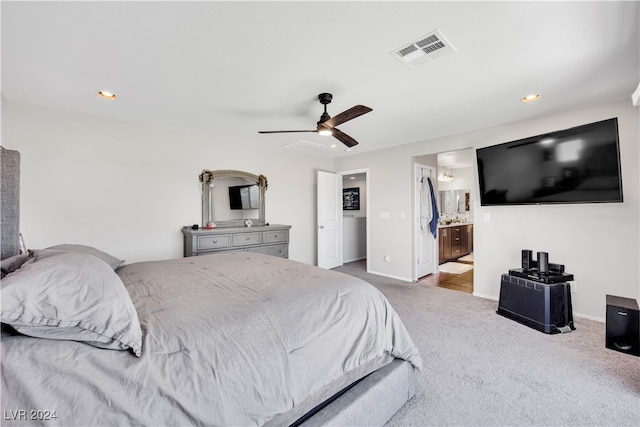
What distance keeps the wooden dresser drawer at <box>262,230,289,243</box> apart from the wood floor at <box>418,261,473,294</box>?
2.48 m

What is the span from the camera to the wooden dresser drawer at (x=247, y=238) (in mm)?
3938

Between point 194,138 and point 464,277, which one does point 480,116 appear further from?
point 194,138

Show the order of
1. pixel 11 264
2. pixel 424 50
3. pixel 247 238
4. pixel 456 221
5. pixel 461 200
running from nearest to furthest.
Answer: pixel 11 264 < pixel 424 50 < pixel 247 238 < pixel 456 221 < pixel 461 200

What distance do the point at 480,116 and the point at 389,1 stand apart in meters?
2.38

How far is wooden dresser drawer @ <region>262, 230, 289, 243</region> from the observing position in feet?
14.1

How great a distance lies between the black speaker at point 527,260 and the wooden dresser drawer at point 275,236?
3347mm

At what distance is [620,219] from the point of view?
2.80 meters

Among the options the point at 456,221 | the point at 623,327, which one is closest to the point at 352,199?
the point at 456,221

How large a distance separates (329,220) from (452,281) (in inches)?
98.9

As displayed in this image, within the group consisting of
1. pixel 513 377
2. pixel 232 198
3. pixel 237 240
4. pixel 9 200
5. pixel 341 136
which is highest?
pixel 341 136

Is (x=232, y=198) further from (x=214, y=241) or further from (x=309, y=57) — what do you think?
(x=309, y=57)

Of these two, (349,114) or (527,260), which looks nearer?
(349,114)

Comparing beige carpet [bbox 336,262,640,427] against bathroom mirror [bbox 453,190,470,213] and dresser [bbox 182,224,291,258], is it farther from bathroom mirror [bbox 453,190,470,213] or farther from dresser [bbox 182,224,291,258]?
bathroom mirror [bbox 453,190,470,213]

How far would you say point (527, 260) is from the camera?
10.3 feet
